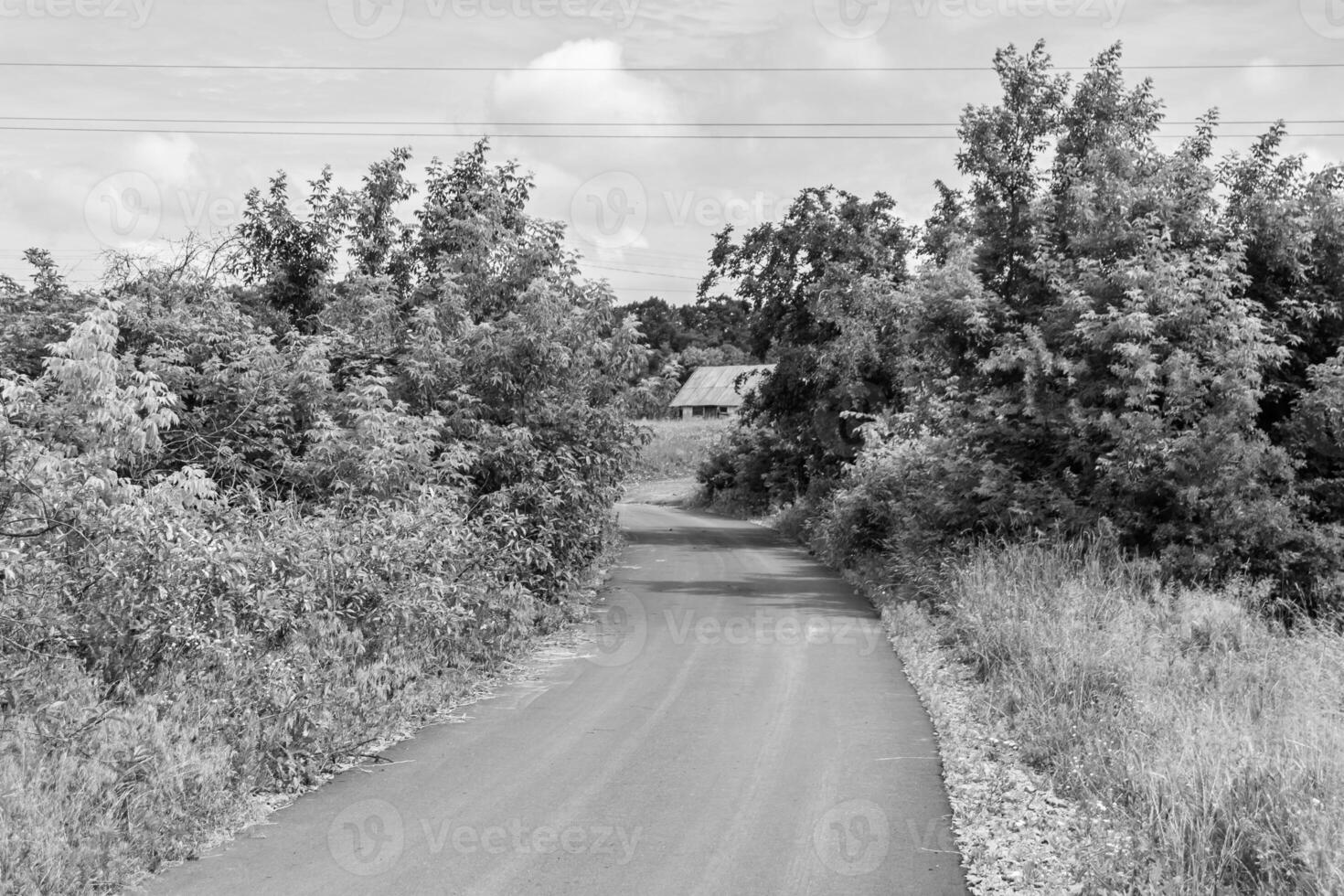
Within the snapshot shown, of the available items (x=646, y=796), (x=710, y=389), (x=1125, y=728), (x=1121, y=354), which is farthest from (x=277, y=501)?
Result: (x=710, y=389)

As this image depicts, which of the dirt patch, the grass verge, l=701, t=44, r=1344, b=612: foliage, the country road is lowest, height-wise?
the dirt patch

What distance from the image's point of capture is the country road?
6.54 metres

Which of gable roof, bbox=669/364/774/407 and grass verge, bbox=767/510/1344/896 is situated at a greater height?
gable roof, bbox=669/364/774/407

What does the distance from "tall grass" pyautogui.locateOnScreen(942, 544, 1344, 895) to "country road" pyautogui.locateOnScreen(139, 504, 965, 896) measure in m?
0.99

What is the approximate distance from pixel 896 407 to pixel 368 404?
70.4ft

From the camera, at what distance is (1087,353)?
58.5ft

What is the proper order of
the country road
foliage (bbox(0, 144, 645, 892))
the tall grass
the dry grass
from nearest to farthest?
the tall grass < the country road < foliage (bbox(0, 144, 645, 892)) < the dry grass

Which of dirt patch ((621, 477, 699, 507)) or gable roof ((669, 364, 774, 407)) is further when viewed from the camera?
gable roof ((669, 364, 774, 407))

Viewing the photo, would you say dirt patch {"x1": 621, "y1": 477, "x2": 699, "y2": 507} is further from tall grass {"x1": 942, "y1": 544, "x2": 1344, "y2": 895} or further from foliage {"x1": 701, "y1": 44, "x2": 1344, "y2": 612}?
tall grass {"x1": 942, "y1": 544, "x2": 1344, "y2": 895}

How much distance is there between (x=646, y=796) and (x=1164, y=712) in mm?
3893

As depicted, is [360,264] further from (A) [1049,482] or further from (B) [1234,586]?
(B) [1234,586]

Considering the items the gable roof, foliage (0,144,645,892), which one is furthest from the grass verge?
the gable roof

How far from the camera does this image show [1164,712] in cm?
836

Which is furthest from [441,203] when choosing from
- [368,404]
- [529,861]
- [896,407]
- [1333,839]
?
[1333,839]
